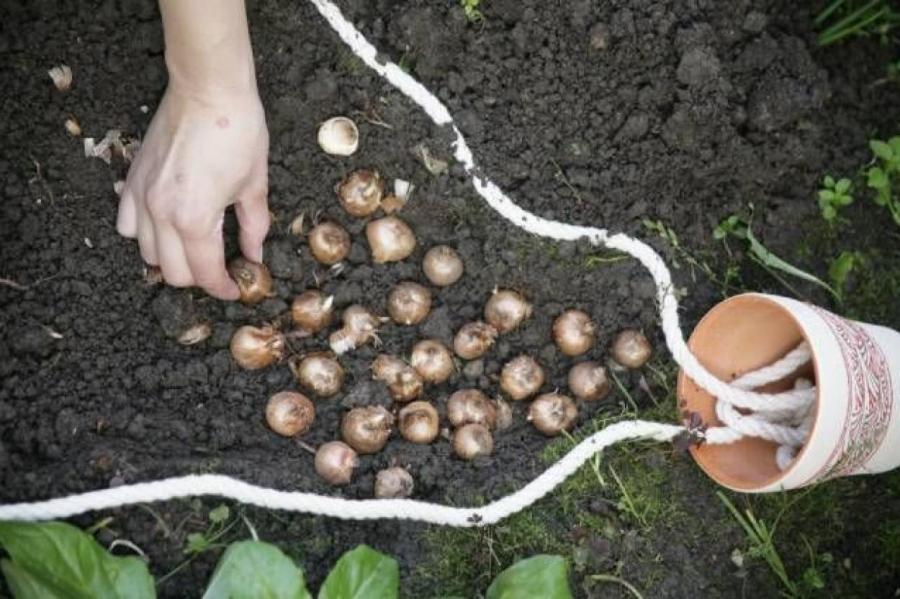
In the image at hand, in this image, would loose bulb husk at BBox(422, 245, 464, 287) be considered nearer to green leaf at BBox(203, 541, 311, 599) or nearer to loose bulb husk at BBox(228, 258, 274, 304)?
loose bulb husk at BBox(228, 258, 274, 304)

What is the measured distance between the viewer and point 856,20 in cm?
210

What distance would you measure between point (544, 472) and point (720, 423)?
12.4 inches

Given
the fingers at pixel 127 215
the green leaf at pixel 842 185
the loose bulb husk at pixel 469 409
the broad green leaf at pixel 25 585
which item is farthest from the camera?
the green leaf at pixel 842 185

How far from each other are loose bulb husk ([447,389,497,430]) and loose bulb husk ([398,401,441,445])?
0.11 ft

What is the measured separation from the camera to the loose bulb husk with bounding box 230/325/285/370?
1.84 m

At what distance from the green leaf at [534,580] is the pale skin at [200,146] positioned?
2.08ft

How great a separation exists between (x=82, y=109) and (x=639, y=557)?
46.2 inches

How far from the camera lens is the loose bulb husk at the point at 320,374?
6.07 ft

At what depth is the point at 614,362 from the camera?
194 centimetres

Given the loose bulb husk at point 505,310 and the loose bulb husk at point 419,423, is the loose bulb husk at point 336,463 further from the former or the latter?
the loose bulb husk at point 505,310

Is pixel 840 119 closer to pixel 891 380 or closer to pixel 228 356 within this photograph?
pixel 891 380

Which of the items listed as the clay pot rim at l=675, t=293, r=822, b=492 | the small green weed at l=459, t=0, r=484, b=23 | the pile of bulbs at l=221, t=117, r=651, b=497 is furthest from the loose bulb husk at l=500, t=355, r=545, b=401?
the small green weed at l=459, t=0, r=484, b=23

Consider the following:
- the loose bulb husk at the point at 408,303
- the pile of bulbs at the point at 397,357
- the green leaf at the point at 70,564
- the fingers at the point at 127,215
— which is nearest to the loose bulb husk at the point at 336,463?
the pile of bulbs at the point at 397,357

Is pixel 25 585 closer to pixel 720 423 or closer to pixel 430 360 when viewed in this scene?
pixel 430 360
